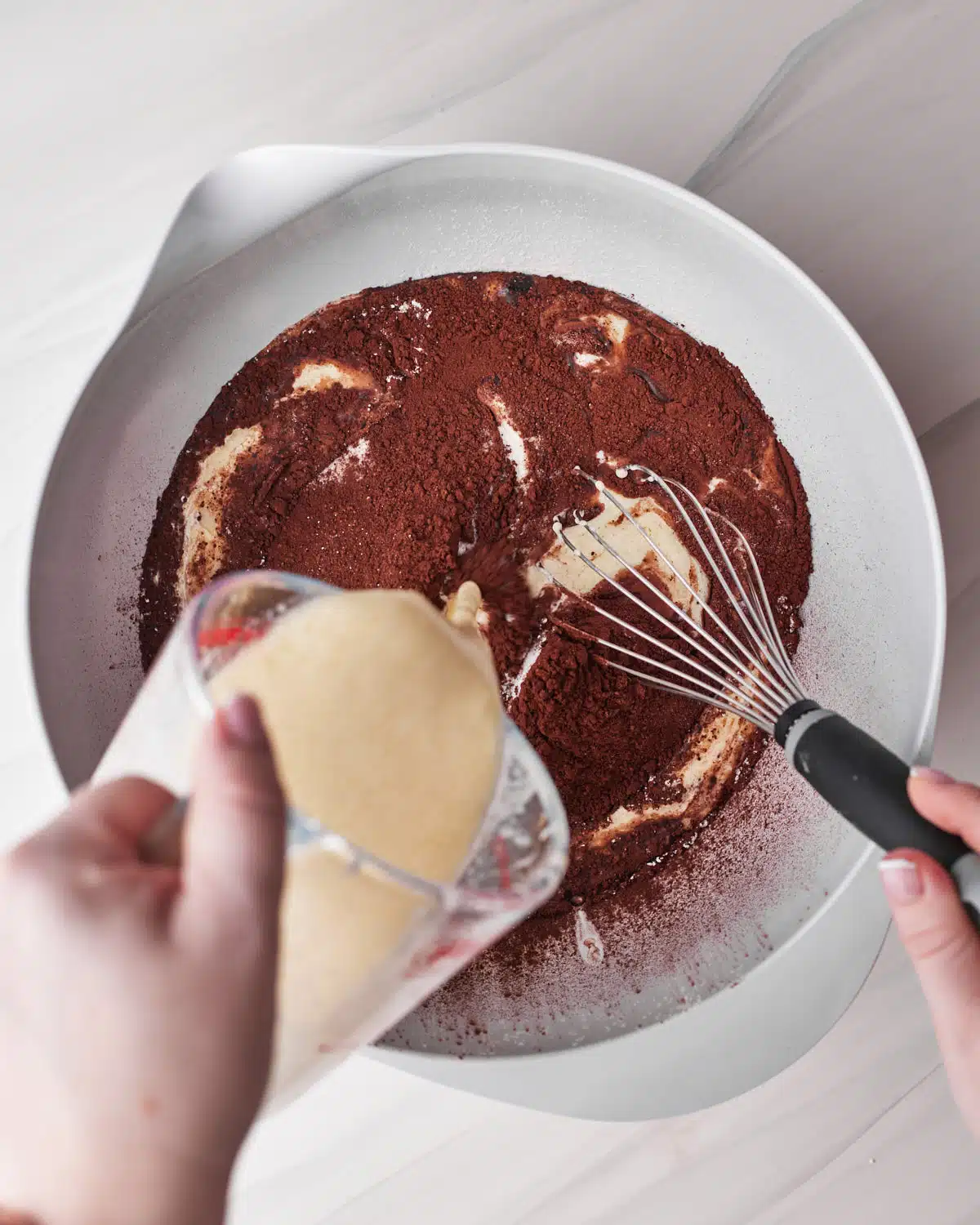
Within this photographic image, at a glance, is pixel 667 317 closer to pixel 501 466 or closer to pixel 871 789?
pixel 501 466

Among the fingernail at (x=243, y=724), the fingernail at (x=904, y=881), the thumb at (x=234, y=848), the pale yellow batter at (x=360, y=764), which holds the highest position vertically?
the fingernail at (x=243, y=724)

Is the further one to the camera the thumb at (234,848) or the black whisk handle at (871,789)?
the black whisk handle at (871,789)

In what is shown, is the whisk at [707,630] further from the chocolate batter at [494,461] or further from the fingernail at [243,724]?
the fingernail at [243,724]

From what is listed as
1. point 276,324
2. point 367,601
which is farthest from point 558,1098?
point 276,324

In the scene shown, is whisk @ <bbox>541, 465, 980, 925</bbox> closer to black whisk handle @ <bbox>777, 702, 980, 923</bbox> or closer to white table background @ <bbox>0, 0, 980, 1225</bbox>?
black whisk handle @ <bbox>777, 702, 980, 923</bbox>

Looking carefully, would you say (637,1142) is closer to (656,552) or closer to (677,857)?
(677,857)

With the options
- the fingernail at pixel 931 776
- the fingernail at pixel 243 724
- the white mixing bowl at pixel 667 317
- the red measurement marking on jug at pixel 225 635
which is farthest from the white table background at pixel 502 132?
the fingernail at pixel 243 724

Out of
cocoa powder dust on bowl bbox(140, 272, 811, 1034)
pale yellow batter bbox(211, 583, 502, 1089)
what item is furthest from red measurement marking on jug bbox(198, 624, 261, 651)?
cocoa powder dust on bowl bbox(140, 272, 811, 1034)
